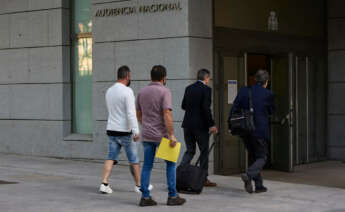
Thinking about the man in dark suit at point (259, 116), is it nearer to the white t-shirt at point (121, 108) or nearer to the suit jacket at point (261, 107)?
the suit jacket at point (261, 107)

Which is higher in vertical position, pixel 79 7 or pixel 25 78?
pixel 79 7

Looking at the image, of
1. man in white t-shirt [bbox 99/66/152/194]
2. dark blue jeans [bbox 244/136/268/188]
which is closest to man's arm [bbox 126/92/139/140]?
man in white t-shirt [bbox 99/66/152/194]

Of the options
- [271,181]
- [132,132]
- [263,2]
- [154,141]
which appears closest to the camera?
[154,141]

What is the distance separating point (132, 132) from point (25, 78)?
20.0ft

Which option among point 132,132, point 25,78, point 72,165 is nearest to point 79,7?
point 25,78

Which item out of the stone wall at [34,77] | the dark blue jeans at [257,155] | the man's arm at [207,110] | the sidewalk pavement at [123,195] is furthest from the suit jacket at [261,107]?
the stone wall at [34,77]

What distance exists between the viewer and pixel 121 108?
31.1ft

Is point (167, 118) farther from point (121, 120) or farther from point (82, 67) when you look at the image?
point (82, 67)

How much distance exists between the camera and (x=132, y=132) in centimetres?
936

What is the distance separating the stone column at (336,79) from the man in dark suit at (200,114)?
5.70 m

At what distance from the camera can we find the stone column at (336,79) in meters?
15.1

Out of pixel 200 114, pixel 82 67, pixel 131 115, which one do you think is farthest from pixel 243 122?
pixel 82 67

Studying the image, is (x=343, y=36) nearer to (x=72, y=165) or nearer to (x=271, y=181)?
(x=271, y=181)

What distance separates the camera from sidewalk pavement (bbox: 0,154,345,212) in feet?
28.9
